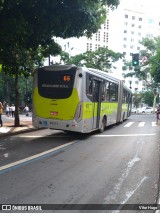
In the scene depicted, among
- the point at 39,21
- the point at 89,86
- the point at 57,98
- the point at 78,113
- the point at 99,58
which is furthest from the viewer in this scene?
the point at 99,58

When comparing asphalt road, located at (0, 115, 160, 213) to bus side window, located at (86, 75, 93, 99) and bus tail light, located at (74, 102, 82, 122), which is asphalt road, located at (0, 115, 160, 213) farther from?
bus side window, located at (86, 75, 93, 99)

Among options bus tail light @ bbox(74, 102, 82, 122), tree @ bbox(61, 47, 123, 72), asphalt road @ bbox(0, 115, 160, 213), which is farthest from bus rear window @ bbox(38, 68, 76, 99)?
tree @ bbox(61, 47, 123, 72)

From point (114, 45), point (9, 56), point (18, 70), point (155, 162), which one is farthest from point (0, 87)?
point (114, 45)

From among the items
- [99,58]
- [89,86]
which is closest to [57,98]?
[89,86]

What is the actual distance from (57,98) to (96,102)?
7.58ft

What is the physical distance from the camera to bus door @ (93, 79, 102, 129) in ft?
51.8

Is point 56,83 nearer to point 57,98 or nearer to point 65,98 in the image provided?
point 57,98

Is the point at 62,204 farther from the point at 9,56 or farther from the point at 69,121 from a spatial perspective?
the point at 9,56

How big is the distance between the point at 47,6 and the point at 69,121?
475cm

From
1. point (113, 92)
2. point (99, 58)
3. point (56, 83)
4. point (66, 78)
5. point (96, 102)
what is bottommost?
point (96, 102)

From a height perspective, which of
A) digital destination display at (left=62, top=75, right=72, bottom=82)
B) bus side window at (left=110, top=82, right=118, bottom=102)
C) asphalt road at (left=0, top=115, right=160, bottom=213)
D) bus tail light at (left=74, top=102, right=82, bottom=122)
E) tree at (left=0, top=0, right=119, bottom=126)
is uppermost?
tree at (left=0, top=0, right=119, bottom=126)

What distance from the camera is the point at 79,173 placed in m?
8.12

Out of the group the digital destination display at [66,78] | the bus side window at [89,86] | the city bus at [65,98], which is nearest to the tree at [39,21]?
the city bus at [65,98]

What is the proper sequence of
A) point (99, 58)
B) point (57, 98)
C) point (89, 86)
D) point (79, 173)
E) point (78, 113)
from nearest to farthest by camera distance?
point (79, 173), point (78, 113), point (57, 98), point (89, 86), point (99, 58)
